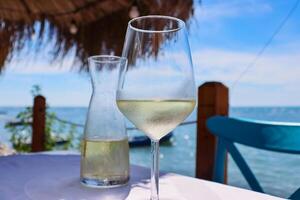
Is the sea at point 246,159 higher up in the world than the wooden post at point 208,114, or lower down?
→ lower down

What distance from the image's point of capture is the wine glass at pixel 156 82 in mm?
494

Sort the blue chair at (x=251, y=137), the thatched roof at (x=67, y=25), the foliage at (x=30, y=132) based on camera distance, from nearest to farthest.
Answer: the blue chair at (x=251, y=137)
the thatched roof at (x=67, y=25)
the foliage at (x=30, y=132)

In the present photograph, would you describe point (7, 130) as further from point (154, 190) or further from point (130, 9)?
point (154, 190)

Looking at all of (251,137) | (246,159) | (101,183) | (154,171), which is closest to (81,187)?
(101,183)

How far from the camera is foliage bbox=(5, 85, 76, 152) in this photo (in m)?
3.73

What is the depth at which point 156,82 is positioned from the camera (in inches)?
19.4

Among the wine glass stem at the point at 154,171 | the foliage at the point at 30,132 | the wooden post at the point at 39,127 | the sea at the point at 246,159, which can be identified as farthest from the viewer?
the sea at the point at 246,159

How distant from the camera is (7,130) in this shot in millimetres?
3900

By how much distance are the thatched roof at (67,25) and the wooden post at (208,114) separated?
3.77 ft

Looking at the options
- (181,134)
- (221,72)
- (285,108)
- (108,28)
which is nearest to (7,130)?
(108,28)

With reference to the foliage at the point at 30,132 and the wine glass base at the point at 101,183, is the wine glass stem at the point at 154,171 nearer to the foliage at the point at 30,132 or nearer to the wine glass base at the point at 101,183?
the wine glass base at the point at 101,183

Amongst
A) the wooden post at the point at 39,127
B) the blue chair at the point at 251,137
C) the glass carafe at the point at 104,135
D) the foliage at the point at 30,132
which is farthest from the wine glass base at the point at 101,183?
the foliage at the point at 30,132

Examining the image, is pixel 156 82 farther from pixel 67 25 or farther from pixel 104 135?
pixel 67 25

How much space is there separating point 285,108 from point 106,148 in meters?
37.2
